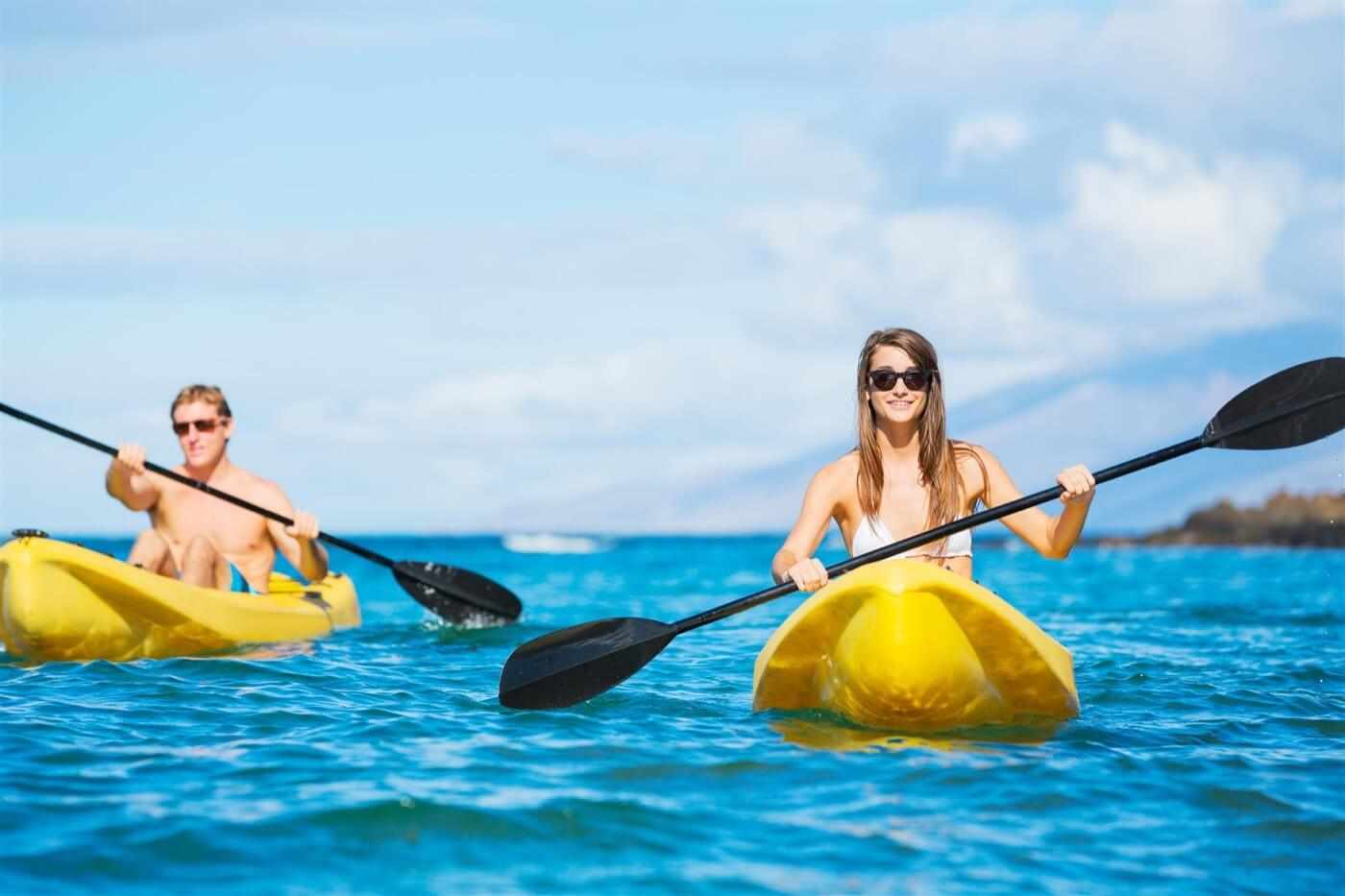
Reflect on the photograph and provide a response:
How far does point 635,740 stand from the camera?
17.3 ft

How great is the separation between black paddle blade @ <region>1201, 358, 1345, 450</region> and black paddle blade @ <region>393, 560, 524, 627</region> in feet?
16.7

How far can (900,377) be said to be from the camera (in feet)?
18.1

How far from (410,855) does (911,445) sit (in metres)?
2.64

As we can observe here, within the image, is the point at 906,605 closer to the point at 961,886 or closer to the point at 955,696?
the point at 955,696

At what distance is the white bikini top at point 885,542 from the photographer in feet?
18.8

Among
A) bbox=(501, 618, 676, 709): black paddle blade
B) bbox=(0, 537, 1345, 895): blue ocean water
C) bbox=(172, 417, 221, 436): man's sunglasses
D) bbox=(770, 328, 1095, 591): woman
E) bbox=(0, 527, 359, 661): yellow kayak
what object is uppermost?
bbox=(172, 417, 221, 436): man's sunglasses

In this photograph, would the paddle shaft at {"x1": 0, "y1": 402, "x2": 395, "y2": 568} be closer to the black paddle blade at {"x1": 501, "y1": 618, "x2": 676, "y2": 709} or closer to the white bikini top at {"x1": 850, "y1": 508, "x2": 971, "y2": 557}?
the black paddle blade at {"x1": 501, "y1": 618, "x2": 676, "y2": 709}

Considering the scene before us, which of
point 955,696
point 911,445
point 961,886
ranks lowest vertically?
point 961,886

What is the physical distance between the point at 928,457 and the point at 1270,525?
127 feet

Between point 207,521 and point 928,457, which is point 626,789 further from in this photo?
point 207,521

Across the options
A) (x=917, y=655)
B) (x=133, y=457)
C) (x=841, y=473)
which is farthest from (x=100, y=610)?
(x=917, y=655)

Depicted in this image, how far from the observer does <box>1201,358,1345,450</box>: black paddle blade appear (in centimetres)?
601

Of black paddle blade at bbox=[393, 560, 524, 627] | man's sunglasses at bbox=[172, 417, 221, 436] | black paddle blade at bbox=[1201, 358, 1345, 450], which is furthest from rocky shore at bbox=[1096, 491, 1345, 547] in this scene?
man's sunglasses at bbox=[172, 417, 221, 436]

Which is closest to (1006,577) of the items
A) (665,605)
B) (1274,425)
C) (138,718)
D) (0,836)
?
(665,605)
